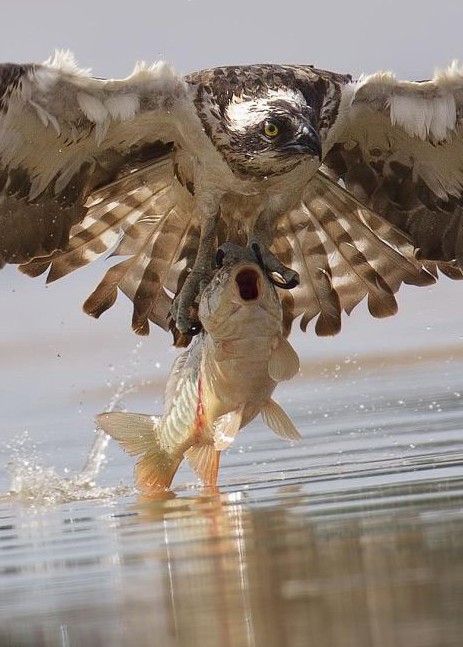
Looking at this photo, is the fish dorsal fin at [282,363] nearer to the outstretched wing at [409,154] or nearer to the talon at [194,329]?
the talon at [194,329]

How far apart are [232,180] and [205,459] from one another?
4.33 ft

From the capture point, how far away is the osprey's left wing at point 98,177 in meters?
7.57

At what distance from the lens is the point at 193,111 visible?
25.8 feet

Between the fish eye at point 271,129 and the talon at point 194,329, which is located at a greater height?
the fish eye at point 271,129

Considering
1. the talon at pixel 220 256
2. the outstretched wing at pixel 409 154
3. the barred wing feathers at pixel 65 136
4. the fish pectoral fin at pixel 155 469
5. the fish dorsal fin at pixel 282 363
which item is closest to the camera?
the fish dorsal fin at pixel 282 363

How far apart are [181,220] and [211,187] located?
74 centimetres

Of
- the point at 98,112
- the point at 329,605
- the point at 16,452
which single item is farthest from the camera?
the point at 16,452

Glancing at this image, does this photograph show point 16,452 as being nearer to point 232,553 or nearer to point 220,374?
point 220,374

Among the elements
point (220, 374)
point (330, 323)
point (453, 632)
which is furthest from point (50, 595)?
point (330, 323)

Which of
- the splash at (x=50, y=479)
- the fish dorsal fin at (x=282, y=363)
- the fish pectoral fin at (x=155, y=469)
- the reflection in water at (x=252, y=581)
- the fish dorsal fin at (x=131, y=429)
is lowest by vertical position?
the splash at (x=50, y=479)

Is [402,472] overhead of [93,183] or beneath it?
beneath

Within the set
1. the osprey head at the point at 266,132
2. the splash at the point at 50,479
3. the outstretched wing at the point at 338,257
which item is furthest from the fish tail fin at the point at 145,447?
the outstretched wing at the point at 338,257

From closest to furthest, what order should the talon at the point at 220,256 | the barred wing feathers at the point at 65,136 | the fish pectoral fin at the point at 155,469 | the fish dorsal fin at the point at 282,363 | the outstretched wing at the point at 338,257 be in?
the fish dorsal fin at the point at 282,363
the barred wing feathers at the point at 65,136
the fish pectoral fin at the point at 155,469
the talon at the point at 220,256
the outstretched wing at the point at 338,257

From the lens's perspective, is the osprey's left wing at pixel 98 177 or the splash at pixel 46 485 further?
the splash at pixel 46 485
